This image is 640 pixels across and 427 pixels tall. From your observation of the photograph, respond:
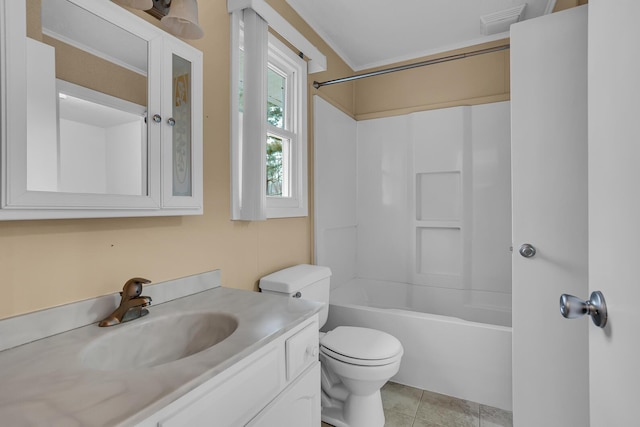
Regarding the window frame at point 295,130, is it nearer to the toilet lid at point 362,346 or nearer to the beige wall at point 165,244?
the beige wall at point 165,244

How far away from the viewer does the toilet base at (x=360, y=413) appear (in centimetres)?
167

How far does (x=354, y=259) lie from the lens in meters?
3.07

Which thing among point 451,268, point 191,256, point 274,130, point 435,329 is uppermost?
point 274,130

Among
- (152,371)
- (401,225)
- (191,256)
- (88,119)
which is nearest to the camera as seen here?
(152,371)

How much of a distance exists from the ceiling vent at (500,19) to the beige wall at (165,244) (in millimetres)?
1398

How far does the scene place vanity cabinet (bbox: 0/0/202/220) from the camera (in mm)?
812

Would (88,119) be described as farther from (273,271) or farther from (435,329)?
(435,329)

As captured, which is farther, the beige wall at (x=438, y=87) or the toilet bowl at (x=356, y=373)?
the beige wall at (x=438, y=87)

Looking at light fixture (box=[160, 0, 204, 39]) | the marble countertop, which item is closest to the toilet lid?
the marble countertop

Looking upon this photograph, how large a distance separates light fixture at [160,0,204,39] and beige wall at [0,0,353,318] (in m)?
0.15

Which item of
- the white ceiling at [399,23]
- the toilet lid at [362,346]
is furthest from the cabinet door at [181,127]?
the white ceiling at [399,23]

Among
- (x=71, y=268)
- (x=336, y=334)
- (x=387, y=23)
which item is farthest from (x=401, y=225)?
(x=71, y=268)

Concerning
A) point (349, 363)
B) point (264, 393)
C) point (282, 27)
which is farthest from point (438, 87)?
point (264, 393)

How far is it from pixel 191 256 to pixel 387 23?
2.15m
